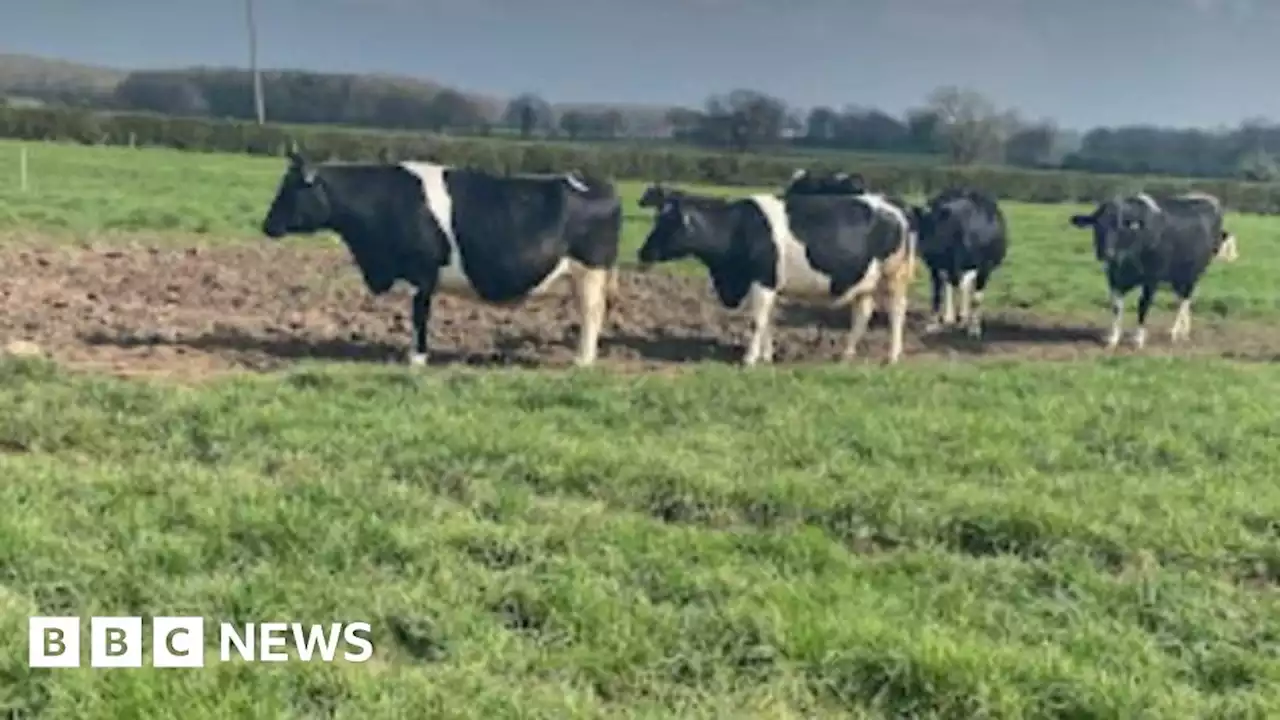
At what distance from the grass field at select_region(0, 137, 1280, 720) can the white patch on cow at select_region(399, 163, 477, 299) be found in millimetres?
1900

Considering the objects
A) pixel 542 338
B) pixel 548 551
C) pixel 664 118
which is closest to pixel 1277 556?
pixel 548 551

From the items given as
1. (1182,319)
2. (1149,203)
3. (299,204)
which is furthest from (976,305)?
(299,204)

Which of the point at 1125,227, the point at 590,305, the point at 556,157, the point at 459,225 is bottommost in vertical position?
the point at 590,305

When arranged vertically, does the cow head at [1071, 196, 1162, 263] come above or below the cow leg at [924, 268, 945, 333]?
above

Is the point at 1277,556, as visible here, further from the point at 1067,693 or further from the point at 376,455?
the point at 376,455

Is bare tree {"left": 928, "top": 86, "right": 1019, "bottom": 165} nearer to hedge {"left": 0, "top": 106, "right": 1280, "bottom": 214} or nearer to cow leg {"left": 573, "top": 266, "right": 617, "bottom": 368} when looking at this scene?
hedge {"left": 0, "top": 106, "right": 1280, "bottom": 214}

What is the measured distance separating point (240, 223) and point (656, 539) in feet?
63.9

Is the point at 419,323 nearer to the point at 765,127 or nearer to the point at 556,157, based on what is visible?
the point at 556,157

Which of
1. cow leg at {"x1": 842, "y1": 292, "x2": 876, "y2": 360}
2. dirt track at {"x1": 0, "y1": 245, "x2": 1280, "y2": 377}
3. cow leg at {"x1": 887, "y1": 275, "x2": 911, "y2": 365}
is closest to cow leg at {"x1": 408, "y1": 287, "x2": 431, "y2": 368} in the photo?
dirt track at {"x1": 0, "y1": 245, "x2": 1280, "y2": 377}

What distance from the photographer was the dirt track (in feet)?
42.4

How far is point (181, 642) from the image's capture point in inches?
205

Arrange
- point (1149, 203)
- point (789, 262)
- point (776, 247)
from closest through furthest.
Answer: point (776, 247) < point (789, 262) < point (1149, 203)

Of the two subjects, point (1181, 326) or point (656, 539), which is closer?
point (656, 539)

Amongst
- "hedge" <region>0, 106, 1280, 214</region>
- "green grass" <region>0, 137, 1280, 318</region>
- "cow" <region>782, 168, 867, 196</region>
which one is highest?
"cow" <region>782, 168, 867, 196</region>
